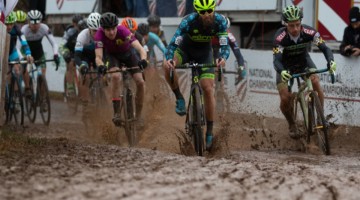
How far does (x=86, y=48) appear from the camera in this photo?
1695 centimetres

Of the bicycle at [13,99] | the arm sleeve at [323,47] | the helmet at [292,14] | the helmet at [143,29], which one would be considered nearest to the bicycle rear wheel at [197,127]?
the helmet at [292,14]

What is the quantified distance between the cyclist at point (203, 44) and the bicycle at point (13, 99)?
18.4 feet

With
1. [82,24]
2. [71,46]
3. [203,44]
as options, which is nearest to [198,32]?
[203,44]

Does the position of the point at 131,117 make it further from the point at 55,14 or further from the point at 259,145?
the point at 55,14

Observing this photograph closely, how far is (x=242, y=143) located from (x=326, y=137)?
1976mm

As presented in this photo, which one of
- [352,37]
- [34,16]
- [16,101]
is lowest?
[16,101]

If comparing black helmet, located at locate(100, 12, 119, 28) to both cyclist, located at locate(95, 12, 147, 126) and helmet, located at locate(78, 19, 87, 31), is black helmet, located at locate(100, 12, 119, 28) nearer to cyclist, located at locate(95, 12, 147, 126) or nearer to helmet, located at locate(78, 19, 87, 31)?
cyclist, located at locate(95, 12, 147, 126)

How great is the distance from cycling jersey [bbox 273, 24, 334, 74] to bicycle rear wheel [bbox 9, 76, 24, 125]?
19.9 feet

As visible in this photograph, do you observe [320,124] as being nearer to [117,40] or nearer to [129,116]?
[129,116]

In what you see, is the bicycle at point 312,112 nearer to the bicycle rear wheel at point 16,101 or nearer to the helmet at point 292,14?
the helmet at point 292,14

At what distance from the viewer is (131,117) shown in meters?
13.5

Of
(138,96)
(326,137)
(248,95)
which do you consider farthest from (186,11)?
(326,137)

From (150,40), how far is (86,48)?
6.89 feet

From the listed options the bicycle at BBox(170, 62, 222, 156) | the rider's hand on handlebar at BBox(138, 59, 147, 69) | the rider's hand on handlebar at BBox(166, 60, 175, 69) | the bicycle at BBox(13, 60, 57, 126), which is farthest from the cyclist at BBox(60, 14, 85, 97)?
the bicycle at BBox(170, 62, 222, 156)
